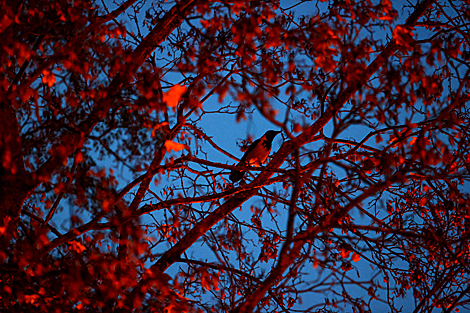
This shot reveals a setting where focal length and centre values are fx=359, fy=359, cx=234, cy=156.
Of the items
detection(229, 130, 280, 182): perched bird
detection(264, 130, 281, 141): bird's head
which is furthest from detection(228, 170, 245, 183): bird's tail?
detection(264, 130, 281, 141): bird's head

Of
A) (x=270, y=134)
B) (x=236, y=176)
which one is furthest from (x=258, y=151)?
(x=236, y=176)

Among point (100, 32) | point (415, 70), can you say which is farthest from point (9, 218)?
point (415, 70)

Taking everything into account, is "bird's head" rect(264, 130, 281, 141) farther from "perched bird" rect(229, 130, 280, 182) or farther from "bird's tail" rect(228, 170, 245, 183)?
"bird's tail" rect(228, 170, 245, 183)

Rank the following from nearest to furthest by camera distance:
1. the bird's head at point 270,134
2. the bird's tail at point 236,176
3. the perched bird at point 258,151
→ the bird's tail at point 236,176 < the perched bird at point 258,151 < the bird's head at point 270,134

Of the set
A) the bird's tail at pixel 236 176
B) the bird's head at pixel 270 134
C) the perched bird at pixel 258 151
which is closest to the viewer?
the bird's tail at pixel 236 176

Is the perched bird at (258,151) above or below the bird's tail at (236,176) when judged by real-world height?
above

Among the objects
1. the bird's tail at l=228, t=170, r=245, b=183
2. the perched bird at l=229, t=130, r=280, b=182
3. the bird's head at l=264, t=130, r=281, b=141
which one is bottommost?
the bird's tail at l=228, t=170, r=245, b=183

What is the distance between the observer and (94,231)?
376 centimetres

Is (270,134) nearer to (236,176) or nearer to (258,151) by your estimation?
(258,151)

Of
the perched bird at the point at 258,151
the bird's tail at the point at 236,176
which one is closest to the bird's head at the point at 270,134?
the perched bird at the point at 258,151

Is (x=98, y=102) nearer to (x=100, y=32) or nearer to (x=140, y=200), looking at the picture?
A: (x=100, y=32)

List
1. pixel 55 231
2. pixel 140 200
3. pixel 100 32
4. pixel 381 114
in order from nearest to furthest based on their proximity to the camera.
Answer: pixel 381 114 → pixel 100 32 → pixel 55 231 → pixel 140 200

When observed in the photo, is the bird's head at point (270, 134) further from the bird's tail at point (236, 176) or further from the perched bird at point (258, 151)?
the bird's tail at point (236, 176)

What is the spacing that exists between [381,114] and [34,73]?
3.11 metres
